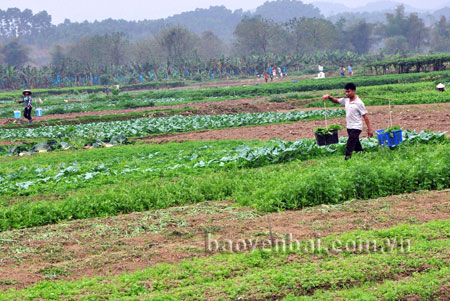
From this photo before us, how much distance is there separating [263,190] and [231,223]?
5.21ft

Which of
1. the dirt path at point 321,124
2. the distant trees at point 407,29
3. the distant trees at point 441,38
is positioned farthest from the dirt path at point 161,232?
the distant trees at point 407,29

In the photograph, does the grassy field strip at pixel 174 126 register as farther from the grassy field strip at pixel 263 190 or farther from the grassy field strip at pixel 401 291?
the grassy field strip at pixel 401 291

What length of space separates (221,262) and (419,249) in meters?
2.27

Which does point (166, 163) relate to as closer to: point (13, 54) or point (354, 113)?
point (354, 113)

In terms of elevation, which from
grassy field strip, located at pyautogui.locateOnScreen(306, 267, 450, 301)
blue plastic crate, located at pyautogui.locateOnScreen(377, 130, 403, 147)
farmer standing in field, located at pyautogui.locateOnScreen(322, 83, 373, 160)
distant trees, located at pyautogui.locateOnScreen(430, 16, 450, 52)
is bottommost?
grassy field strip, located at pyautogui.locateOnScreen(306, 267, 450, 301)

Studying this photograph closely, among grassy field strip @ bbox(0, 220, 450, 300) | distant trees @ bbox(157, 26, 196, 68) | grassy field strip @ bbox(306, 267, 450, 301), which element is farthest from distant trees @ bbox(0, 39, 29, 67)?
grassy field strip @ bbox(306, 267, 450, 301)

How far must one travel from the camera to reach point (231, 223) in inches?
316

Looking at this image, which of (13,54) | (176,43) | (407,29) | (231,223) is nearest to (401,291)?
(231,223)

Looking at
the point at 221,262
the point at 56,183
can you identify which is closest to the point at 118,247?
the point at 221,262

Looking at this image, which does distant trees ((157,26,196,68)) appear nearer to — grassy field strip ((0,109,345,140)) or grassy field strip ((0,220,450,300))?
grassy field strip ((0,109,345,140))

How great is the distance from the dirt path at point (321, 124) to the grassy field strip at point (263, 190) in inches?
259

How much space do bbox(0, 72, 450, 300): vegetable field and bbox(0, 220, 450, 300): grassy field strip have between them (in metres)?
0.02

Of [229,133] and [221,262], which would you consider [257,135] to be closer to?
[229,133]

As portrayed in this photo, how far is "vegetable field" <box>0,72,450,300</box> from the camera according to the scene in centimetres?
571
